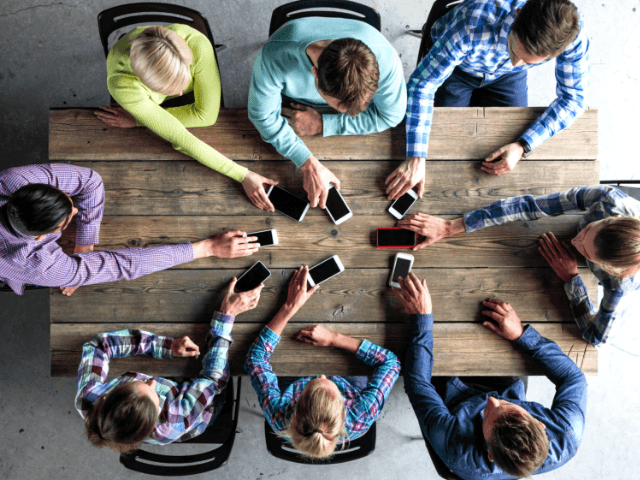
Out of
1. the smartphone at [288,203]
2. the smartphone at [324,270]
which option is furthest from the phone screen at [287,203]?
the smartphone at [324,270]

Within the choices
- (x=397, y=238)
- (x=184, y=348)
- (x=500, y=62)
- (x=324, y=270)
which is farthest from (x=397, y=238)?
(x=184, y=348)

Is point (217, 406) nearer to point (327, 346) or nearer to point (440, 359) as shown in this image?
point (327, 346)

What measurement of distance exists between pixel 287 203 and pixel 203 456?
1255 millimetres

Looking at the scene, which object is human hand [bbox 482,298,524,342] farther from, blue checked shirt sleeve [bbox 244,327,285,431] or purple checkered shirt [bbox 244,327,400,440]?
blue checked shirt sleeve [bbox 244,327,285,431]

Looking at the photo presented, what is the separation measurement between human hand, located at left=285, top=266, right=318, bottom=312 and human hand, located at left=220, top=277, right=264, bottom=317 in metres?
0.15

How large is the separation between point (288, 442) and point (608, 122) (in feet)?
9.79

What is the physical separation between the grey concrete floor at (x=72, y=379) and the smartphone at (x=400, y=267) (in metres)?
1.16

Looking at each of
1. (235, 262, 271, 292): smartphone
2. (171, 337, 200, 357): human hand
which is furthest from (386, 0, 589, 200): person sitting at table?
(171, 337, 200, 357): human hand

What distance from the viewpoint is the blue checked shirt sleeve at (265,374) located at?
5.79 feet

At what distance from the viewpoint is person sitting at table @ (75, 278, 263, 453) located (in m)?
1.71

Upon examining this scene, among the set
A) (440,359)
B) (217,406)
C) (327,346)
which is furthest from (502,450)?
(217,406)

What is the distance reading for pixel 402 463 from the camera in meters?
2.67

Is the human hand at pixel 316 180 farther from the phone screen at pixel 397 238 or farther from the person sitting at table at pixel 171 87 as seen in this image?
the phone screen at pixel 397 238

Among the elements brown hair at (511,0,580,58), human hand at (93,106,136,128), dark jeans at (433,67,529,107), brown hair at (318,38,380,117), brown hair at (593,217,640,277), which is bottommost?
human hand at (93,106,136,128)
